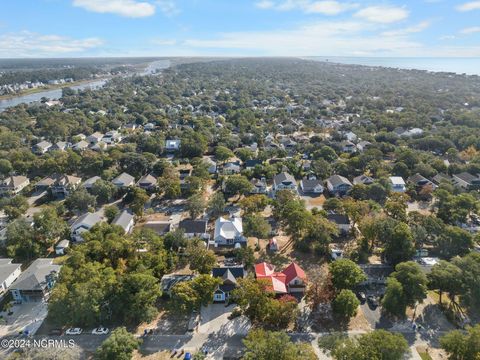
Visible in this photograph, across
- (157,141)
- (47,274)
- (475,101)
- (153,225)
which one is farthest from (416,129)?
(47,274)

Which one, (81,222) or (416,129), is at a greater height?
(416,129)

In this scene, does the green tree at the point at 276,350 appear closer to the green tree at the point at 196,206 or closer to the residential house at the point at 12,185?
the green tree at the point at 196,206

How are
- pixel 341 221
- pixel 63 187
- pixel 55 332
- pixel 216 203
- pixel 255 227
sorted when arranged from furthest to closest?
pixel 63 187 < pixel 216 203 < pixel 341 221 < pixel 255 227 < pixel 55 332

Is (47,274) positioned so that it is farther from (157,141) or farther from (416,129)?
(416,129)

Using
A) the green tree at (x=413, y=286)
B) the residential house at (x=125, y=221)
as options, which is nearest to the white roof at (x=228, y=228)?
the residential house at (x=125, y=221)

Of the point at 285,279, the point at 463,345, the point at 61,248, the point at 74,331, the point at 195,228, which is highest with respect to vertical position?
the point at 463,345

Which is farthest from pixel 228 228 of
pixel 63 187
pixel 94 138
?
pixel 94 138

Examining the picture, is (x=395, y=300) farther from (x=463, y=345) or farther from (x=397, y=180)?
(x=397, y=180)
